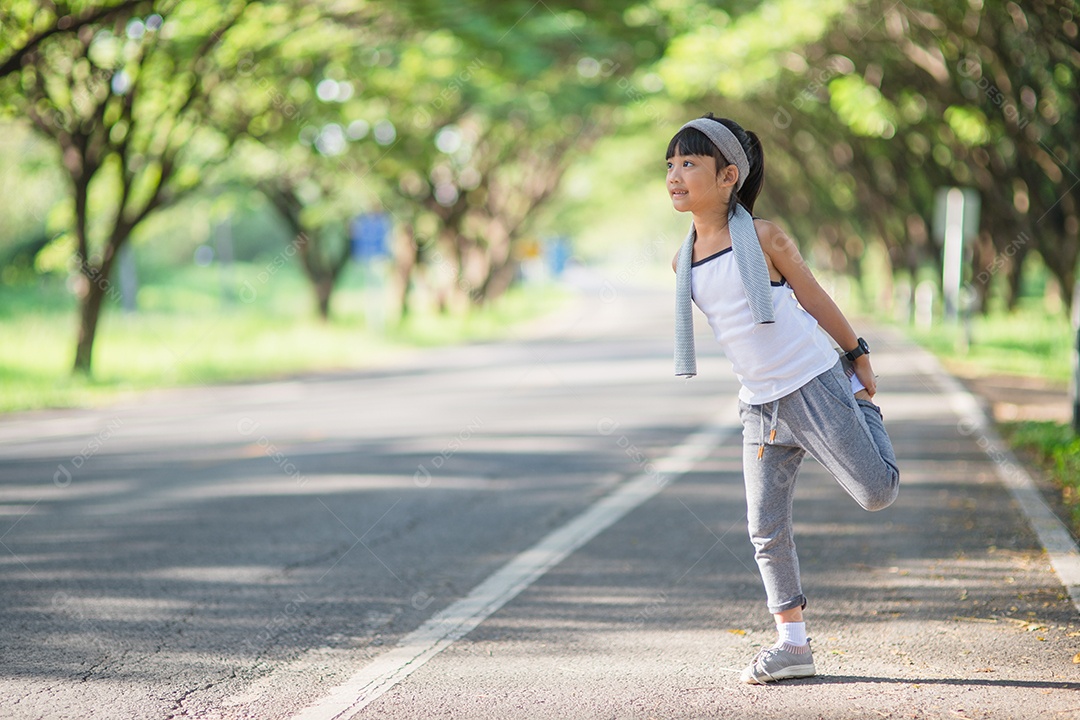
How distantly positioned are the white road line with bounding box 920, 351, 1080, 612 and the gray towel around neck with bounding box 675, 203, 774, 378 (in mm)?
2060

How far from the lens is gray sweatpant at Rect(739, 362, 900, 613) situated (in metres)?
3.93

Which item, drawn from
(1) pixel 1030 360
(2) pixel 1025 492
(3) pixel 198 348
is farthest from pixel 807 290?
(3) pixel 198 348

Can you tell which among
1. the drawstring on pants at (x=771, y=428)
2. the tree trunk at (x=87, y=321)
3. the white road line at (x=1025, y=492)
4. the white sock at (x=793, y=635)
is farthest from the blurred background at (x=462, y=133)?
the drawstring on pants at (x=771, y=428)

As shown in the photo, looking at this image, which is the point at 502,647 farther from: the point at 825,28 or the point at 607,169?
the point at 607,169

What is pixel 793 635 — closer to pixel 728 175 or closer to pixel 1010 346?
pixel 728 175

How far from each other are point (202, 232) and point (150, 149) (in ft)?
181

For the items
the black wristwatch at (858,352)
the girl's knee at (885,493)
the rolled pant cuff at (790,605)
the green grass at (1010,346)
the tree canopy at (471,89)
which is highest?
the tree canopy at (471,89)

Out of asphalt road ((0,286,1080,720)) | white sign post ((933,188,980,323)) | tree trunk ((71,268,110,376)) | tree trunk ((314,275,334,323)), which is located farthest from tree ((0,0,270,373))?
white sign post ((933,188,980,323))

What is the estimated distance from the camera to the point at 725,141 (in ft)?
12.9

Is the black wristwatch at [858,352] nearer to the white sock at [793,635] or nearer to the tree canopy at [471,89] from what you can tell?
the white sock at [793,635]

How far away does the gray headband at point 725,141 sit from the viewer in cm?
391

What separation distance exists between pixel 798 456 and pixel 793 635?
1.99 feet

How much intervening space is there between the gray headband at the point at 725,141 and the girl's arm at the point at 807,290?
0.20 metres

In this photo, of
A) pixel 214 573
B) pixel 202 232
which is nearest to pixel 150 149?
pixel 214 573
